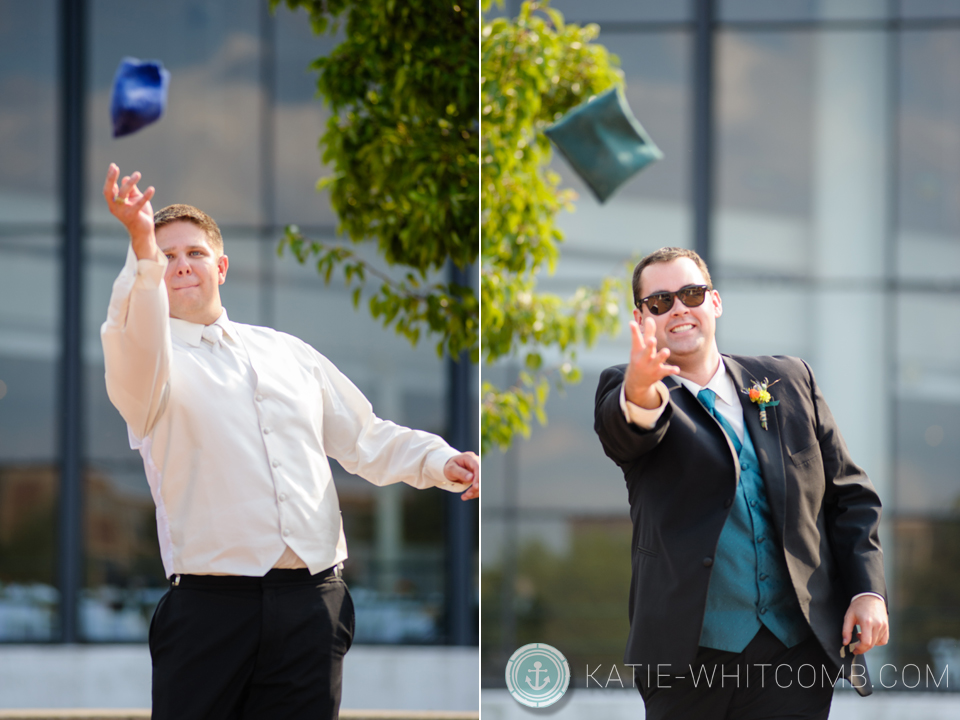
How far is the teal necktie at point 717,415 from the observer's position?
199 cm

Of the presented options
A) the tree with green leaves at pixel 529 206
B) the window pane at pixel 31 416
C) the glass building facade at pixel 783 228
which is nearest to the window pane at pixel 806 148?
the glass building facade at pixel 783 228

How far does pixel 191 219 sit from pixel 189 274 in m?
0.15

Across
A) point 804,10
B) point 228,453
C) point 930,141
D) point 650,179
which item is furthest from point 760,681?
point 804,10

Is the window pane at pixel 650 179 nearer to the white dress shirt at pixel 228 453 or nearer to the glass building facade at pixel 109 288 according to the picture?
the white dress shirt at pixel 228 453

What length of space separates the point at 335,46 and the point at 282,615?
6.91 ft

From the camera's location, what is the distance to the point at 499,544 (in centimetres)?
277

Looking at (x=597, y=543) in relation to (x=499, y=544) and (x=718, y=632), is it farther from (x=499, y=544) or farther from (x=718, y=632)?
(x=718, y=632)

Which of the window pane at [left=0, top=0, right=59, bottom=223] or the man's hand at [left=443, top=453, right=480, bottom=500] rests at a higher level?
the window pane at [left=0, top=0, right=59, bottom=223]

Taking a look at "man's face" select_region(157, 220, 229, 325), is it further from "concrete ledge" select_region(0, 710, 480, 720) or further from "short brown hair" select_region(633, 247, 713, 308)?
"concrete ledge" select_region(0, 710, 480, 720)

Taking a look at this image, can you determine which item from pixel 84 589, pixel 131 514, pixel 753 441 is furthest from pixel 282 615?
pixel 84 589

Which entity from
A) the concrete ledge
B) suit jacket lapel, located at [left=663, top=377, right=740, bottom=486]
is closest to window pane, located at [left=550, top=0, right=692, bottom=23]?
suit jacket lapel, located at [left=663, top=377, right=740, bottom=486]

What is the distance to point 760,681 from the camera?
201cm

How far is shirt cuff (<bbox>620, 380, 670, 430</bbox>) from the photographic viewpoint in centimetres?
183

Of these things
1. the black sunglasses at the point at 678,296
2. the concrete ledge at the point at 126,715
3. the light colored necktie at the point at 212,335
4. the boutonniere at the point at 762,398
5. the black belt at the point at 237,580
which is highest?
the black sunglasses at the point at 678,296
